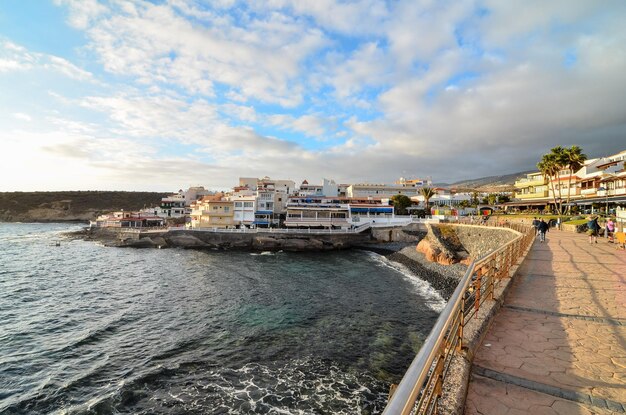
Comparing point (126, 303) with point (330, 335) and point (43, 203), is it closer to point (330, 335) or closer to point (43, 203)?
point (330, 335)

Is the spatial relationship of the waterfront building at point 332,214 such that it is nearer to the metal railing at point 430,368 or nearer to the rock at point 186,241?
the rock at point 186,241

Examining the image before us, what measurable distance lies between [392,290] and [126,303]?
19304 millimetres

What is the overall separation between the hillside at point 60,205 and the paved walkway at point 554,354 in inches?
5867

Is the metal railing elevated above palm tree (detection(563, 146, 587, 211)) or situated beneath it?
situated beneath

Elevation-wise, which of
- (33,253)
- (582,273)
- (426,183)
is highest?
(426,183)

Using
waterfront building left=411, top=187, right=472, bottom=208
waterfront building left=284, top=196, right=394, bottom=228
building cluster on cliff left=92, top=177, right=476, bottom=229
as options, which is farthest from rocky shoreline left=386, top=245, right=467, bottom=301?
waterfront building left=411, top=187, right=472, bottom=208

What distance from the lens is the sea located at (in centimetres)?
1047

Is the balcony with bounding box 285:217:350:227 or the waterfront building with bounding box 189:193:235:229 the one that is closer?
the balcony with bounding box 285:217:350:227

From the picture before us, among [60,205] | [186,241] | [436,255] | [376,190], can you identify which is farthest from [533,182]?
[60,205]

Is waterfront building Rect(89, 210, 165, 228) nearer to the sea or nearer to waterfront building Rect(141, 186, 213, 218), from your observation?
waterfront building Rect(141, 186, 213, 218)

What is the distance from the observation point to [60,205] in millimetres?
128750

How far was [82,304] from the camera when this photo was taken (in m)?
21.3

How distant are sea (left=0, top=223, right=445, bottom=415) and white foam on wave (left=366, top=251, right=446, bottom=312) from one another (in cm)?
18

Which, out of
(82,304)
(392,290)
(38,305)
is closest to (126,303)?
(82,304)
